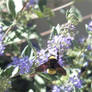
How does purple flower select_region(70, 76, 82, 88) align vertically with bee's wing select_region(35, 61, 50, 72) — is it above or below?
above

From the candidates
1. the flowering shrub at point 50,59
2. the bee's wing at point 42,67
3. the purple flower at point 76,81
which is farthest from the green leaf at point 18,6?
the bee's wing at point 42,67

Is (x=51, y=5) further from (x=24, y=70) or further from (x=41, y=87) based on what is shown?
(x=24, y=70)

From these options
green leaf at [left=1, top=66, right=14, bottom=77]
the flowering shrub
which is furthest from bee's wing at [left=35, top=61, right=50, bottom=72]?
green leaf at [left=1, top=66, right=14, bottom=77]

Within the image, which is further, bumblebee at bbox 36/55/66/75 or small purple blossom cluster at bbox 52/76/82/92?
small purple blossom cluster at bbox 52/76/82/92

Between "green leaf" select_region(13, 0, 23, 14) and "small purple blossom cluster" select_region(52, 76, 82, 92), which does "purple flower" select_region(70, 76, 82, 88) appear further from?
"green leaf" select_region(13, 0, 23, 14)

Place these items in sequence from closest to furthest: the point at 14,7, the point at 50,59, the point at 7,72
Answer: the point at 50,59 → the point at 7,72 → the point at 14,7

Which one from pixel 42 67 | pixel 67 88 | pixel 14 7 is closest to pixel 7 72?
pixel 42 67

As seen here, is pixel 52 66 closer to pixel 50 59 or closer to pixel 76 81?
pixel 50 59

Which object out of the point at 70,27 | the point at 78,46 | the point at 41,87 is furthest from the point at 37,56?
the point at 41,87
